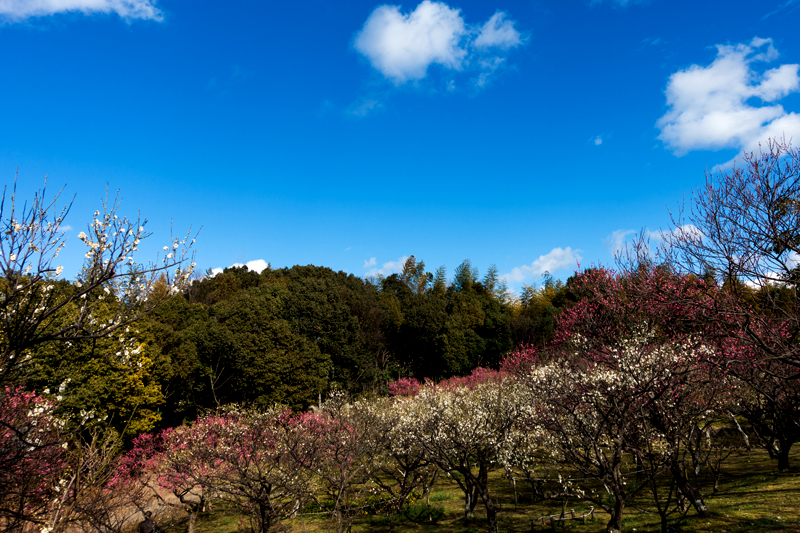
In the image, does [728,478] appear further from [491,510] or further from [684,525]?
[491,510]

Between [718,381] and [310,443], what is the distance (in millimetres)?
12977

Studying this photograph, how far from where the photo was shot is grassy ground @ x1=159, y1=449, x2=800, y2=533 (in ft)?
34.7

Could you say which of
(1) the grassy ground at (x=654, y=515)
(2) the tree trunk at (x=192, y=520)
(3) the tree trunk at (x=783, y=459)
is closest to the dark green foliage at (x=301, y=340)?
(2) the tree trunk at (x=192, y=520)

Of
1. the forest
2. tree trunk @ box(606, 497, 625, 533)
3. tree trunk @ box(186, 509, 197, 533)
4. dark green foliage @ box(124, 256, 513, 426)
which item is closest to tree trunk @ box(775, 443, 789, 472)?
the forest

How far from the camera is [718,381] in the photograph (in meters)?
11.0

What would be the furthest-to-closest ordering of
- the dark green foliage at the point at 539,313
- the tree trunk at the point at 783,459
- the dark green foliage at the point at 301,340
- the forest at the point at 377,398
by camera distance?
the dark green foliage at the point at 539,313 < the dark green foliage at the point at 301,340 < the tree trunk at the point at 783,459 < the forest at the point at 377,398

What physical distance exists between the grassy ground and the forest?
0.41m

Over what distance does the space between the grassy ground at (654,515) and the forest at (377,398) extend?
0.41 m

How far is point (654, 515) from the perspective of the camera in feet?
42.7

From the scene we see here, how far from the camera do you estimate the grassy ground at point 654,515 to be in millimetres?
10586

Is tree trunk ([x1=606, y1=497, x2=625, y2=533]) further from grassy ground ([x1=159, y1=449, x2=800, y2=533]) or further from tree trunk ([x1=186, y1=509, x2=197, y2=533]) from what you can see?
tree trunk ([x1=186, y1=509, x2=197, y2=533])

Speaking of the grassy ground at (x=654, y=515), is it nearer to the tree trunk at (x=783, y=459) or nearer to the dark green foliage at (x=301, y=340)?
the tree trunk at (x=783, y=459)

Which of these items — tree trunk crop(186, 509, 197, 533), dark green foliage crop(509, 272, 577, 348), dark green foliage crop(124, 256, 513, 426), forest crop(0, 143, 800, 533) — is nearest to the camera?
forest crop(0, 143, 800, 533)

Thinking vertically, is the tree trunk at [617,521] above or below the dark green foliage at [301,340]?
below
